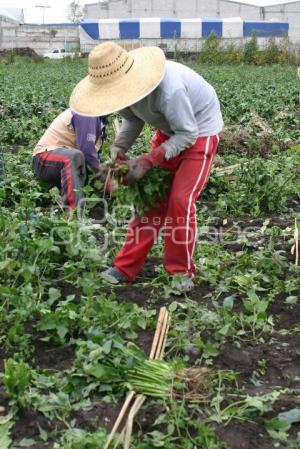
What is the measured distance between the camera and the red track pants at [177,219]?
3840mm

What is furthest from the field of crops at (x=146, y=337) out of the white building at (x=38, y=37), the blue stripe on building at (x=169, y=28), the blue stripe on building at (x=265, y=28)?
the blue stripe on building at (x=265, y=28)

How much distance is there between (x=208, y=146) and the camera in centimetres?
388

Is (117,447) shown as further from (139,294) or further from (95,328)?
(139,294)

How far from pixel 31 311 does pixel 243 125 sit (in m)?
7.13

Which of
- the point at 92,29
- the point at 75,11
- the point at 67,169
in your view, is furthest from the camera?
the point at 75,11

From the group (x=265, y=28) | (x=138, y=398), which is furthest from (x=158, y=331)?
(x=265, y=28)

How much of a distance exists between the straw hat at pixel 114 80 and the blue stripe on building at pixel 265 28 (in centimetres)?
4533

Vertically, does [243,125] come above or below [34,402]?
below

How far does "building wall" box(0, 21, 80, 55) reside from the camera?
44.9 metres

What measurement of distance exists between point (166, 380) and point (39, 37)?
1793 inches

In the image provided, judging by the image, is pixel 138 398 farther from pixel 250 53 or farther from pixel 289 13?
pixel 289 13

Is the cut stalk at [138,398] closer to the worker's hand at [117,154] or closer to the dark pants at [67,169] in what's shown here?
the worker's hand at [117,154]

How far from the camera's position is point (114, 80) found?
353 cm

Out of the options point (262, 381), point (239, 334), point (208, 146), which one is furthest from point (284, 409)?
point (208, 146)
